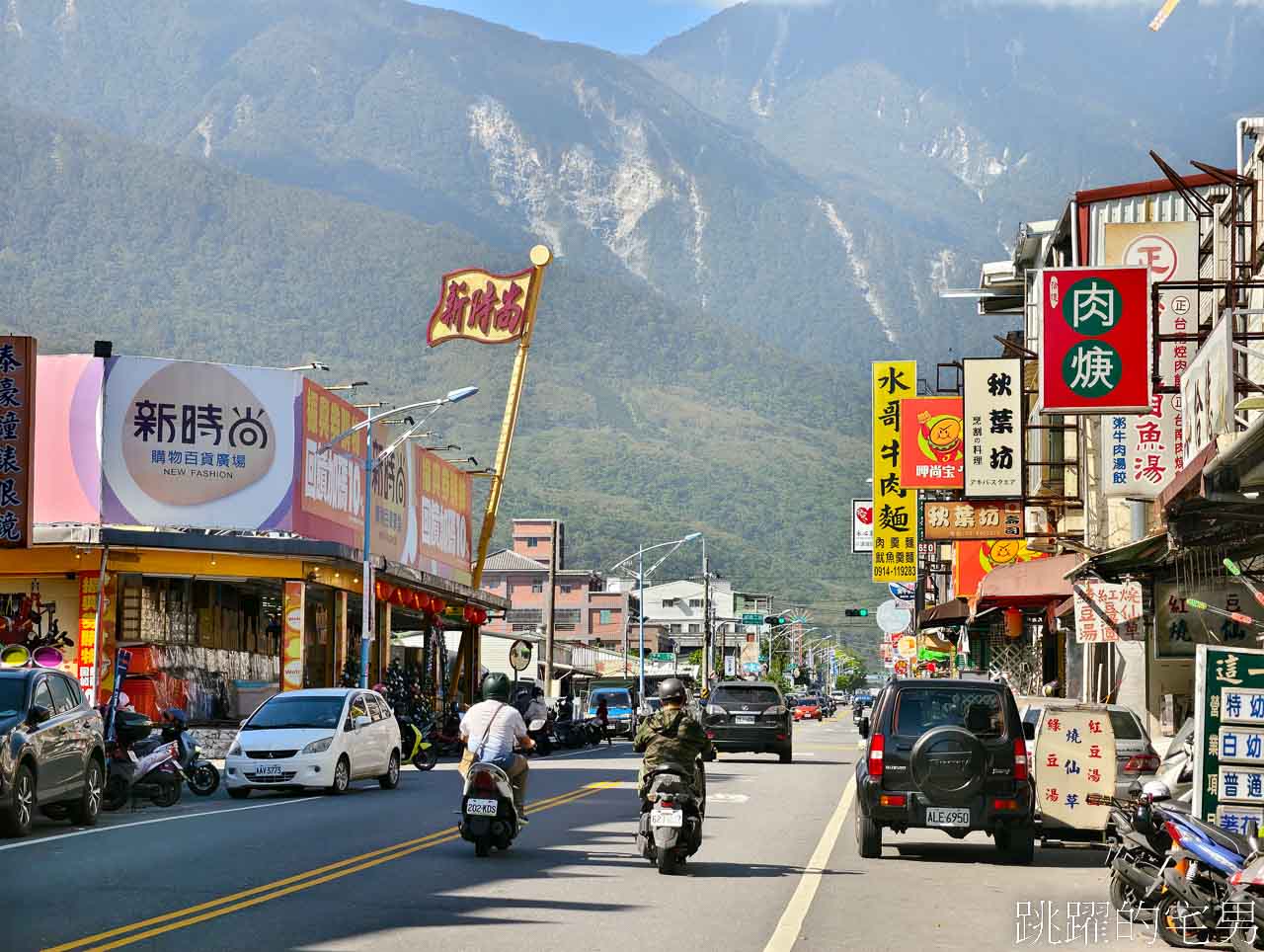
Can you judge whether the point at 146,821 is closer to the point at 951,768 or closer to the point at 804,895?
the point at 951,768

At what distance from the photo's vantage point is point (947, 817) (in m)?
17.7

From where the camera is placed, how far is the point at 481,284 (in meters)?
57.4

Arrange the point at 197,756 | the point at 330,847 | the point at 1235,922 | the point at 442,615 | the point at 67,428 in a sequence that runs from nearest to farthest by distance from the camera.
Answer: the point at 1235,922 < the point at 330,847 < the point at 197,756 < the point at 67,428 < the point at 442,615

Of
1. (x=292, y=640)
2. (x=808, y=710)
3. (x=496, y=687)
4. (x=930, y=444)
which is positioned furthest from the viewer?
(x=808, y=710)

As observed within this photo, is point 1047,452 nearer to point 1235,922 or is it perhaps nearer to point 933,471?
point 933,471

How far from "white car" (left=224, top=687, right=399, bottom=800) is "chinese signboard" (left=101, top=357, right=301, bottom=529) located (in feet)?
52.5

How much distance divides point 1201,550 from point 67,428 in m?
28.0

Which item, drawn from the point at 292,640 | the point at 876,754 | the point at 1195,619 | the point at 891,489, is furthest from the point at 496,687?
the point at 891,489

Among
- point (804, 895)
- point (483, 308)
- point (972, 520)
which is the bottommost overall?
point (804, 895)

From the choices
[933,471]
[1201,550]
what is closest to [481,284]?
[933,471]

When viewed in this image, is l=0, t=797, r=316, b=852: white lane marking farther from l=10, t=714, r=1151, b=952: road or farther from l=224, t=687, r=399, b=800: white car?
l=224, t=687, r=399, b=800: white car

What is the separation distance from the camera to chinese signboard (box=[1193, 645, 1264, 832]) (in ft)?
49.0

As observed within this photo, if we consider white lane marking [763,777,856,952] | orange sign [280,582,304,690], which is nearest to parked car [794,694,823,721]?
orange sign [280,582,304,690]

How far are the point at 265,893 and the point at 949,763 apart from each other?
22.3 feet
